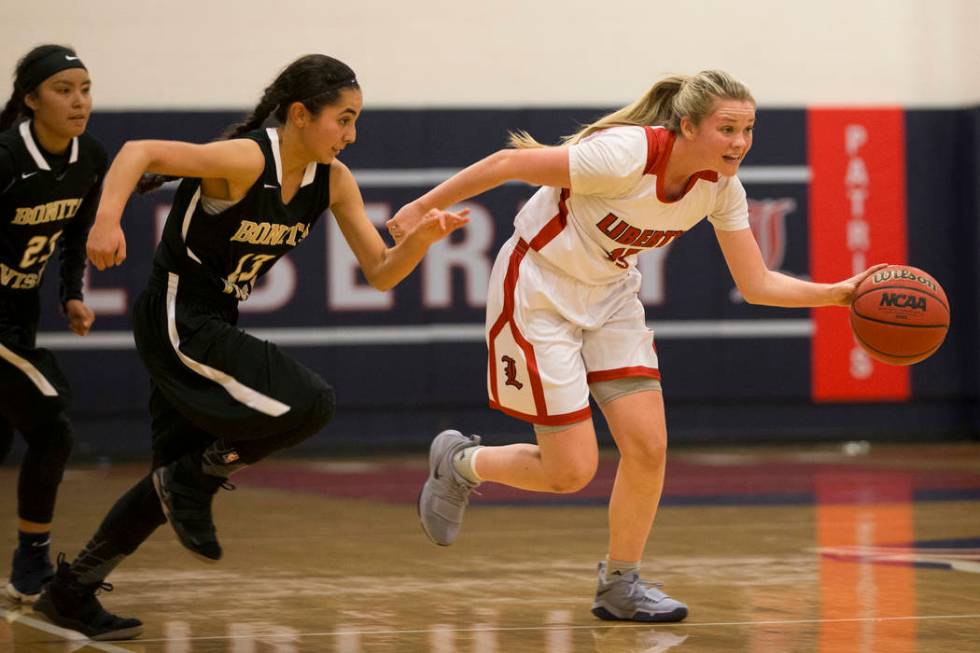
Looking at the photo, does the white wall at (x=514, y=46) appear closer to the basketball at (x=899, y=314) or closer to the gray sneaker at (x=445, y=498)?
the gray sneaker at (x=445, y=498)

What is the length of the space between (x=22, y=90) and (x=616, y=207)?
6.01ft

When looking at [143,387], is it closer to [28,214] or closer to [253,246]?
[28,214]

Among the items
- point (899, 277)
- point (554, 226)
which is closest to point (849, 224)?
point (899, 277)

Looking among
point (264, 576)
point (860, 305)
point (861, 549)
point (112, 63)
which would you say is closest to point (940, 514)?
point (861, 549)

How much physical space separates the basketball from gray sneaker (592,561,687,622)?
98cm

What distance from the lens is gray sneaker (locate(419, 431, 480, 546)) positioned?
4.47 m

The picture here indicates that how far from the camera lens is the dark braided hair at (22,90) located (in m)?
4.36

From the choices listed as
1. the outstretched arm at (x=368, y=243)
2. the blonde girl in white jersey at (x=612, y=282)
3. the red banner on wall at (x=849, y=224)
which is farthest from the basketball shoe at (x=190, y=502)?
the red banner on wall at (x=849, y=224)

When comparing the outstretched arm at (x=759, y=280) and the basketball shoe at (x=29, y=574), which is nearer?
the outstretched arm at (x=759, y=280)

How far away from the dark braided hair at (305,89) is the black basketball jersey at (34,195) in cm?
58

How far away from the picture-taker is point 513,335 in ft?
13.9

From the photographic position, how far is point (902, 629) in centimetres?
390

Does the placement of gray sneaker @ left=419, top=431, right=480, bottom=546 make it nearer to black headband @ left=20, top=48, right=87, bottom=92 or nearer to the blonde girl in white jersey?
the blonde girl in white jersey

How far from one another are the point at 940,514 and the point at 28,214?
13.8ft
